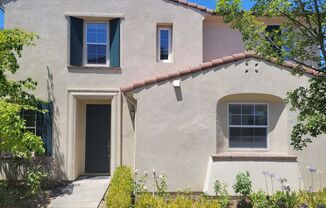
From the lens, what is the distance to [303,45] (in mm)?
6816

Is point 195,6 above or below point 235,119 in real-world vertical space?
above

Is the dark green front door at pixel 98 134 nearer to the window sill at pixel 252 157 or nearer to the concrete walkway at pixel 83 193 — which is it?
the concrete walkway at pixel 83 193

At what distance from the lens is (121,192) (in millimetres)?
8875

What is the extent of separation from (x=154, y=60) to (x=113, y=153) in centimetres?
393

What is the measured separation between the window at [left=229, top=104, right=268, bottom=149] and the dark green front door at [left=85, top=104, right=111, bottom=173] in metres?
5.16

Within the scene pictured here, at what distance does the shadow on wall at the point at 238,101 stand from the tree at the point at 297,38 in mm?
5230

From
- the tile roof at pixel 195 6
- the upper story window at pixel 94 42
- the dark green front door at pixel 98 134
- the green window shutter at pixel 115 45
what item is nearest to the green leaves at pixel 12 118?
the upper story window at pixel 94 42

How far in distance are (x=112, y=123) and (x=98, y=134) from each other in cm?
122

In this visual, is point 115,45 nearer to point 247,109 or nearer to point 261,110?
point 247,109

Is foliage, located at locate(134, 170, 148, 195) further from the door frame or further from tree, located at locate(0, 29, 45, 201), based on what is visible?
tree, located at locate(0, 29, 45, 201)

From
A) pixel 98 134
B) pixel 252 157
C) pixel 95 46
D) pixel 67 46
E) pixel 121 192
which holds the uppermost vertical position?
pixel 95 46

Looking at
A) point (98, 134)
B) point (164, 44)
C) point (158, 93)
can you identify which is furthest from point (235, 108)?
point (98, 134)

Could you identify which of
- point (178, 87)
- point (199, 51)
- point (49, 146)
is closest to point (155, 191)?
point (178, 87)

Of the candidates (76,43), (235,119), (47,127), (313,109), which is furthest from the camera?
(76,43)
